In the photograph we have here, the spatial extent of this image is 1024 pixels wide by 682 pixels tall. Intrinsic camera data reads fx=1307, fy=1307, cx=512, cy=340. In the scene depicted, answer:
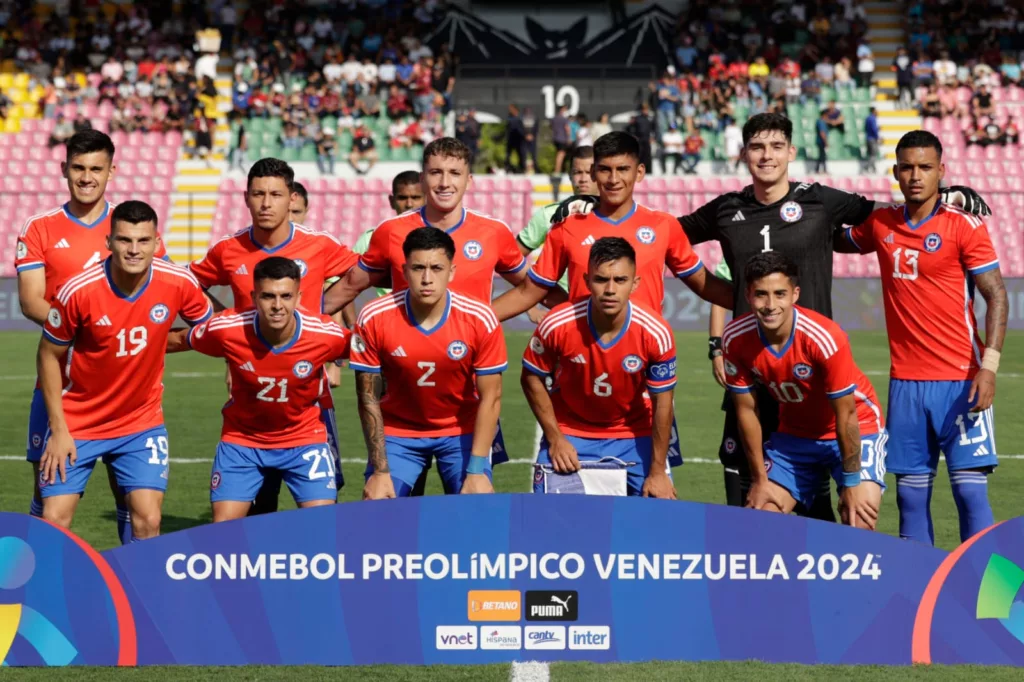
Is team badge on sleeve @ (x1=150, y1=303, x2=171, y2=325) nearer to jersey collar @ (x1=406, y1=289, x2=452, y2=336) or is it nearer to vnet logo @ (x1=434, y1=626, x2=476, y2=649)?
jersey collar @ (x1=406, y1=289, x2=452, y2=336)

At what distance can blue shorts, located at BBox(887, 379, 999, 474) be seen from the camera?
20.4ft

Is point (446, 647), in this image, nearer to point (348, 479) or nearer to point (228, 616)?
point (228, 616)

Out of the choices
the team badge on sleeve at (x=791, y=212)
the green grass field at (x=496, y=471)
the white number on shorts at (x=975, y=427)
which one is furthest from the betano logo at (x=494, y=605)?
the white number on shorts at (x=975, y=427)

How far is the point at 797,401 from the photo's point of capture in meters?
6.00

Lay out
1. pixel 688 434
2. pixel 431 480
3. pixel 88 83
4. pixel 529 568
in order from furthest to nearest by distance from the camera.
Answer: pixel 88 83
pixel 688 434
pixel 431 480
pixel 529 568

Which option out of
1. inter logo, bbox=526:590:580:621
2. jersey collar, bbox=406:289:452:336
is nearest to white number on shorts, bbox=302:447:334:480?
→ jersey collar, bbox=406:289:452:336

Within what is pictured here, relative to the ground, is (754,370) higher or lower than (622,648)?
higher

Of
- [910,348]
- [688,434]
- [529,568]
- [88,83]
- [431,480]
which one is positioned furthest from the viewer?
[88,83]

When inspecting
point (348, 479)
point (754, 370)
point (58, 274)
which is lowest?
point (348, 479)

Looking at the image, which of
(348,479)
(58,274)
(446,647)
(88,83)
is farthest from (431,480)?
(88,83)

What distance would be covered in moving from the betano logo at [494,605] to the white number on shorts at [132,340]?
83.5 inches

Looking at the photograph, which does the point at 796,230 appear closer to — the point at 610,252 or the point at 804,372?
the point at 804,372

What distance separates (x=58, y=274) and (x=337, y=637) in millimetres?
2638

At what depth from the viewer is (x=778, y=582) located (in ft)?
16.2
